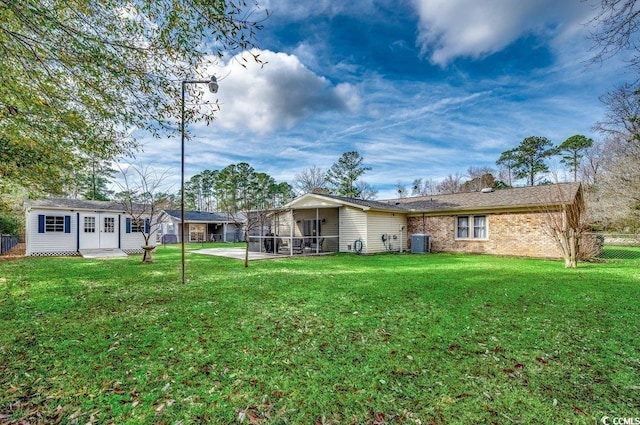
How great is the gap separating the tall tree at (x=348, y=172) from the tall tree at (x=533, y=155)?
1757 cm

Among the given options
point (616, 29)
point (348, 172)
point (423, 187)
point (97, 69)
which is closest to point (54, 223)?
point (97, 69)

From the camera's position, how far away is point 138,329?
434 cm

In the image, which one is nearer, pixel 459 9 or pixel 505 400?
pixel 505 400

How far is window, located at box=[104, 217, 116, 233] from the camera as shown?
18.0m

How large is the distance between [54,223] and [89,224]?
5.16 ft

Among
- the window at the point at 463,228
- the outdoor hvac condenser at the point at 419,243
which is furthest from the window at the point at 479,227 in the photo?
the outdoor hvac condenser at the point at 419,243

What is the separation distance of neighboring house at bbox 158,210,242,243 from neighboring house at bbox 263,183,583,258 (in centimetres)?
1341

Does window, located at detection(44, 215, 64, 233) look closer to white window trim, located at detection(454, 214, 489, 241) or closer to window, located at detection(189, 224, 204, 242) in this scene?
window, located at detection(189, 224, 204, 242)

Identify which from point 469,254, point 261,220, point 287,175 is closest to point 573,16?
point 261,220

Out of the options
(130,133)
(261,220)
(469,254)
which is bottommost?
(469,254)

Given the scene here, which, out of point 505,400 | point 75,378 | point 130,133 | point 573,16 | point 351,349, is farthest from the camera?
point 130,133

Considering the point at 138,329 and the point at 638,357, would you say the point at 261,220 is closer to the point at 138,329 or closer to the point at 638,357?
the point at 138,329

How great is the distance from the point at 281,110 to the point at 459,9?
8.27 metres

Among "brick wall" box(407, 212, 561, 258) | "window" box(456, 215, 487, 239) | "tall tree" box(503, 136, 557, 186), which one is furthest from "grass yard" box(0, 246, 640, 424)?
"tall tree" box(503, 136, 557, 186)
